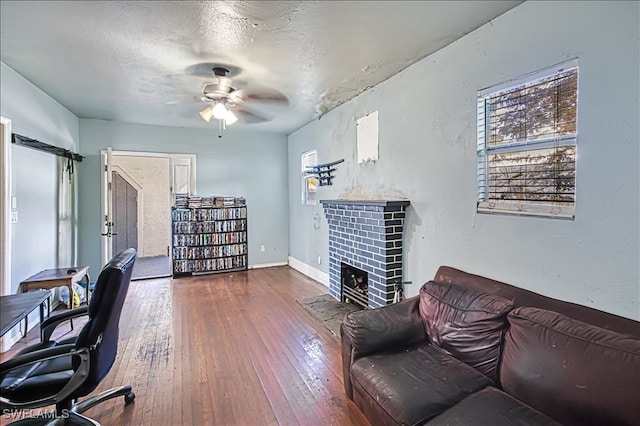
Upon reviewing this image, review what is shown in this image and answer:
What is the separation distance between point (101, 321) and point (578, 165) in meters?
2.66

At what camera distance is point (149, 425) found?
1.94m

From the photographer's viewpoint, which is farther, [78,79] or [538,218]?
[78,79]

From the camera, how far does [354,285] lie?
404 centimetres

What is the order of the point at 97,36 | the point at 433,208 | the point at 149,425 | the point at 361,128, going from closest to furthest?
the point at 149,425, the point at 97,36, the point at 433,208, the point at 361,128

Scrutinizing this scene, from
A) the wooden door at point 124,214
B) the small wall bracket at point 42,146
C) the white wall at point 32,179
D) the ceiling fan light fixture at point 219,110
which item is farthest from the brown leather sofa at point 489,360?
the wooden door at point 124,214

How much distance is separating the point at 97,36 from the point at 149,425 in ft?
8.76

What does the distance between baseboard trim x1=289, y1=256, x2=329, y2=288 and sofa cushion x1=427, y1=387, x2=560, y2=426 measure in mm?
3419

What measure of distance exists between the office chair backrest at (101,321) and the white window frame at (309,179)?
145 inches

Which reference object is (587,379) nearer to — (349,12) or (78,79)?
(349,12)

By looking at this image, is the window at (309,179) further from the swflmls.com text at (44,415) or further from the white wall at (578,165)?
the swflmls.com text at (44,415)

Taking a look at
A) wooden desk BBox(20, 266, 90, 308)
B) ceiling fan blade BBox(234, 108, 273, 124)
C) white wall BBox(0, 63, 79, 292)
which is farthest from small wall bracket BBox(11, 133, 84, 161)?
ceiling fan blade BBox(234, 108, 273, 124)

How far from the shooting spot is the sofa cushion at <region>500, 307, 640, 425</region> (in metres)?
1.25

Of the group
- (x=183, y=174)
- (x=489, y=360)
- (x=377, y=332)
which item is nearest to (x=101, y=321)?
(x=377, y=332)

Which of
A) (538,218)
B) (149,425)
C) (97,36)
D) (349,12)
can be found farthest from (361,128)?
(149,425)
